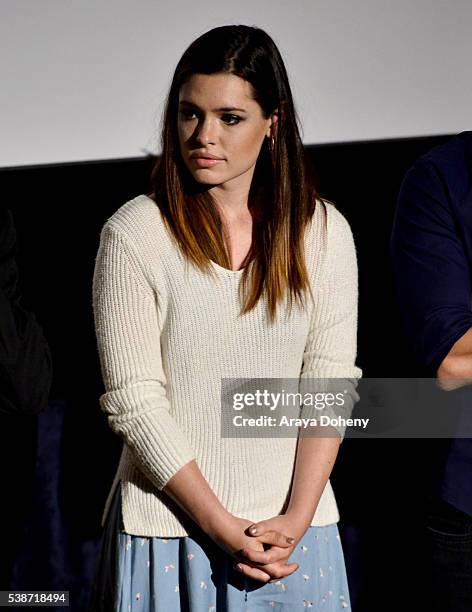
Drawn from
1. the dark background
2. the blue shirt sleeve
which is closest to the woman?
the blue shirt sleeve

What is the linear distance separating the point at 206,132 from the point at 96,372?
3.19 ft

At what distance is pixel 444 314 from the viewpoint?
1730 millimetres

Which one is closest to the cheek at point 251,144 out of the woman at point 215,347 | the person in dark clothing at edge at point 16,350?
the woman at point 215,347

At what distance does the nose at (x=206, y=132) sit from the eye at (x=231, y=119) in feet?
0.09

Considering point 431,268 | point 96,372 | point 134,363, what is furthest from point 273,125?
point 96,372

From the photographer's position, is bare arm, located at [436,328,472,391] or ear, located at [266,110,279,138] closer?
bare arm, located at [436,328,472,391]

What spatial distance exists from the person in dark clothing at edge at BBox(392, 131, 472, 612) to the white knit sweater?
0.65 ft

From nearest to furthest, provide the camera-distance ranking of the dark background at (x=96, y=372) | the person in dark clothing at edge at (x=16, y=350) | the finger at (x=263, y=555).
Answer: the person in dark clothing at edge at (x=16, y=350)
the finger at (x=263, y=555)
the dark background at (x=96, y=372)

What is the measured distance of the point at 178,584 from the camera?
172 cm

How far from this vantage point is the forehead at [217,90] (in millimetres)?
1726

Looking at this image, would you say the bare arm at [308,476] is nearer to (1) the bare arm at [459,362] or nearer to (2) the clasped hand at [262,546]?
(2) the clasped hand at [262,546]

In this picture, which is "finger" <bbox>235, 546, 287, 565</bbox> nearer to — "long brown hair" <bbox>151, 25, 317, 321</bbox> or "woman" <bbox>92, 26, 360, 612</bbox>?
"woman" <bbox>92, 26, 360, 612</bbox>

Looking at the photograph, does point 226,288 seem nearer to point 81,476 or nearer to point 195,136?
point 195,136

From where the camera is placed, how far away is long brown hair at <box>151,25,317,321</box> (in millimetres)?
1754
